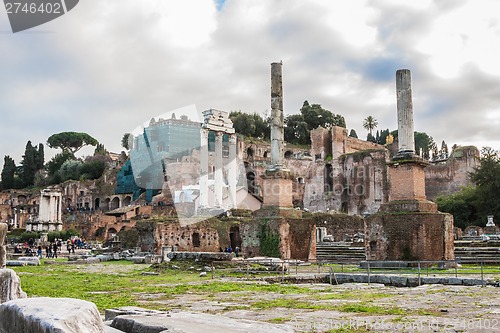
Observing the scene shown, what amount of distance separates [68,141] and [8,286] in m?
110

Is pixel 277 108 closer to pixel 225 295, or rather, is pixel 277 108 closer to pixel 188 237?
pixel 225 295

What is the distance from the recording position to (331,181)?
237ft

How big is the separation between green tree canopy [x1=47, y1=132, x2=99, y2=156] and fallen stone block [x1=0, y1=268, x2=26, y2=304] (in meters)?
108

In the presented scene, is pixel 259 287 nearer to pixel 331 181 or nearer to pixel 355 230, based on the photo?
pixel 355 230

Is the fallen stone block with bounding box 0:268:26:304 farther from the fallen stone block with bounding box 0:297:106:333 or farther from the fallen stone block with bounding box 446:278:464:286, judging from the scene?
the fallen stone block with bounding box 446:278:464:286

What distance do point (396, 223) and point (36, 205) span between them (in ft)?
258

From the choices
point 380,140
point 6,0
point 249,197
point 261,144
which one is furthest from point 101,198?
point 6,0

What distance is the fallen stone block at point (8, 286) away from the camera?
5.39 meters

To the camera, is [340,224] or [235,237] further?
[340,224]

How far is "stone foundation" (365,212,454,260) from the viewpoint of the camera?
15.2 m

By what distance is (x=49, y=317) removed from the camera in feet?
10.2

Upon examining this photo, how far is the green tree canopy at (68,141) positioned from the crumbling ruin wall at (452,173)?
69.7 metres

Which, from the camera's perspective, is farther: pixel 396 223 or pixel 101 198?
pixel 101 198

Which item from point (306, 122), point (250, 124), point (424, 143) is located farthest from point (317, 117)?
point (424, 143)
